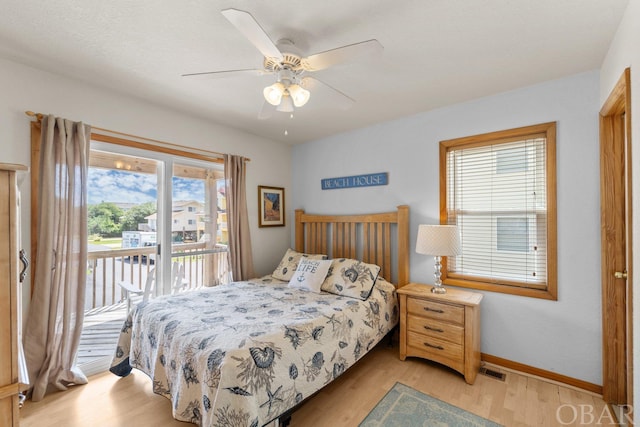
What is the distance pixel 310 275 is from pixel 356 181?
4.17ft

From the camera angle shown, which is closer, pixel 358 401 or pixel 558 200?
pixel 358 401

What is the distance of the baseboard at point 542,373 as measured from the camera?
2.14 m

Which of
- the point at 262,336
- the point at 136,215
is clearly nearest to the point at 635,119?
the point at 262,336

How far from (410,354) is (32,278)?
121 inches

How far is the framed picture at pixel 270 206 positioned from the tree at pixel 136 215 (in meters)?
1.25

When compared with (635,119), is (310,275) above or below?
below

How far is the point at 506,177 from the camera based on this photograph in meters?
2.58

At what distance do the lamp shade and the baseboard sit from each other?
3.38 feet

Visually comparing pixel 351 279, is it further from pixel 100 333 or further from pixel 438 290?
pixel 100 333

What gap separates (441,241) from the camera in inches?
98.7

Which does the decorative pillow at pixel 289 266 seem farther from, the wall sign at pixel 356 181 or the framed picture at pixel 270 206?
the wall sign at pixel 356 181

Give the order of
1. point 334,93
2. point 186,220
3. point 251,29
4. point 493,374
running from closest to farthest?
point 251,29 < point 334,93 < point 493,374 < point 186,220

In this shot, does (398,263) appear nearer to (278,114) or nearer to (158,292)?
(278,114)

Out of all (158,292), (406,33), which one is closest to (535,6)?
(406,33)
